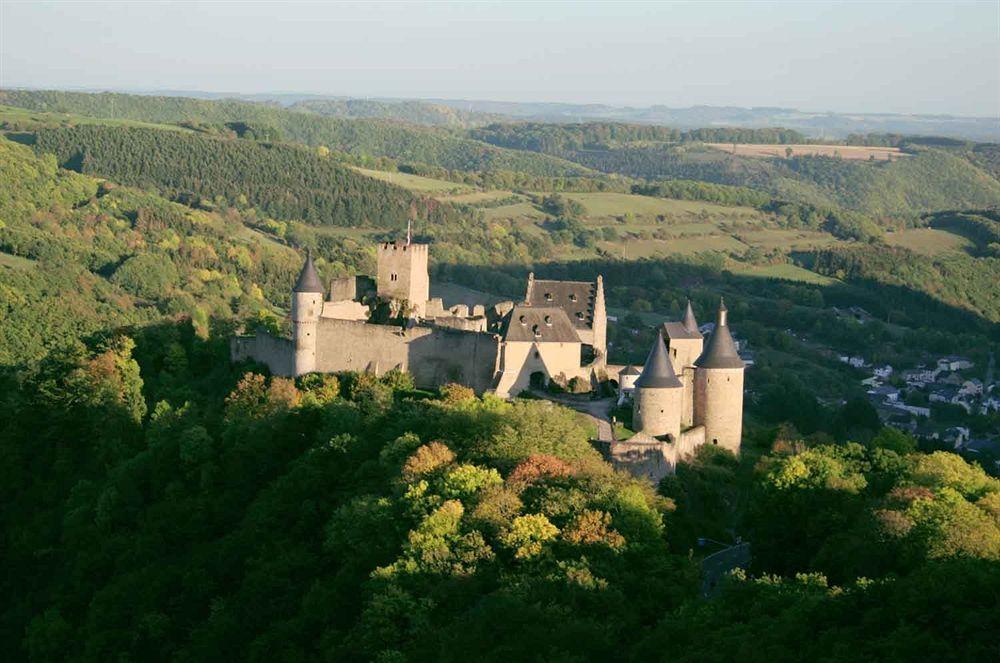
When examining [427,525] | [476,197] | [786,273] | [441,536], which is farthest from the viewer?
[476,197]

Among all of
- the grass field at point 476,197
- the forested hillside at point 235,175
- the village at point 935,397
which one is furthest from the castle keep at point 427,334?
the grass field at point 476,197

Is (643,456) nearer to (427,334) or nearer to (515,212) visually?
(427,334)

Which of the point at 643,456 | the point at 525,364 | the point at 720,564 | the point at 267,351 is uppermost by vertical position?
the point at 525,364

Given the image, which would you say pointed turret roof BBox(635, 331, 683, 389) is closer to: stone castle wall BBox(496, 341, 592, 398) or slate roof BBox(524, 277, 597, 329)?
stone castle wall BBox(496, 341, 592, 398)

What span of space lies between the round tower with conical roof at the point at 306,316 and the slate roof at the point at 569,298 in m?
6.11

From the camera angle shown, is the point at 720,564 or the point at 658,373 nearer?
the point at 720,564

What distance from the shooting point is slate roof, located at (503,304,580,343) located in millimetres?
44031

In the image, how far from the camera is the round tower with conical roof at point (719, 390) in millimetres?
41281

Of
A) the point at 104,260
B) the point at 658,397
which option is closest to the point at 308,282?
the point at 658,397

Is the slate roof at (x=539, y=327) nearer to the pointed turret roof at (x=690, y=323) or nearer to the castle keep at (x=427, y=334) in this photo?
the castle keep at (x=427, y=334)

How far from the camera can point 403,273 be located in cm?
4919

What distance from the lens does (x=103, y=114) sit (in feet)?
648

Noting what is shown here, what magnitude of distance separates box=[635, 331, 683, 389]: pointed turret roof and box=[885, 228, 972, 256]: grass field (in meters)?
99.3

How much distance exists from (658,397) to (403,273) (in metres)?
12.7
